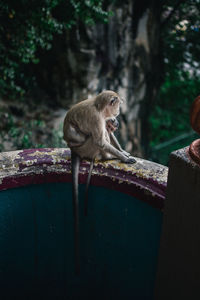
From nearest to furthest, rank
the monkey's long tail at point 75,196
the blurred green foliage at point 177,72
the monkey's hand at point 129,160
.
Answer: the monkey's long tail at point 75,196
the monkey's hand at point 129,160
the blurred green foliage at point 177,72

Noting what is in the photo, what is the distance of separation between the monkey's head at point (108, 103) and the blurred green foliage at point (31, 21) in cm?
236

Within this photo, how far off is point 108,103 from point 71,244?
39.3 inches

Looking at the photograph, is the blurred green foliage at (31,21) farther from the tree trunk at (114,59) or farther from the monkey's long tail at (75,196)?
the monkey's long tail at (75,196)

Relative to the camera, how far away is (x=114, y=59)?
4.90 m

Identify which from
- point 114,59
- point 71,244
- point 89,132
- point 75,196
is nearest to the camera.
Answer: point 75,196

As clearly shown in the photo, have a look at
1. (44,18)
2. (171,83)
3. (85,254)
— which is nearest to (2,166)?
(85,254)

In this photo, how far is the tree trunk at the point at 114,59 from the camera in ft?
15.0

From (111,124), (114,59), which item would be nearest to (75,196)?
(111,124)

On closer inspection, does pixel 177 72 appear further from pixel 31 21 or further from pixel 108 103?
pixel 108 103

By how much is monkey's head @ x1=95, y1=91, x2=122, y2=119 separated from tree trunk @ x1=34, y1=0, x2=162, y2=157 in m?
3.04

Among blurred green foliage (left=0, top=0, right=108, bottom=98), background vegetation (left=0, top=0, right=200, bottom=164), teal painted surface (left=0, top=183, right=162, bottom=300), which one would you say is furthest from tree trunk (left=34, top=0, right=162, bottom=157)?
teal painted surface (left=0, top=183, right=162, bottom=300)

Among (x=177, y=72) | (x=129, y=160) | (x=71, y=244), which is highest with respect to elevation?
(x=177, y=72)

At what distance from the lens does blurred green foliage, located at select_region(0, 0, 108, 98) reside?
3.61 meters

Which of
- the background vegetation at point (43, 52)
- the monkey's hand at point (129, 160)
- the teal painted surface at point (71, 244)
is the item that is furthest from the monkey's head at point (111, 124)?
the background vegetation at point (43, 52)
